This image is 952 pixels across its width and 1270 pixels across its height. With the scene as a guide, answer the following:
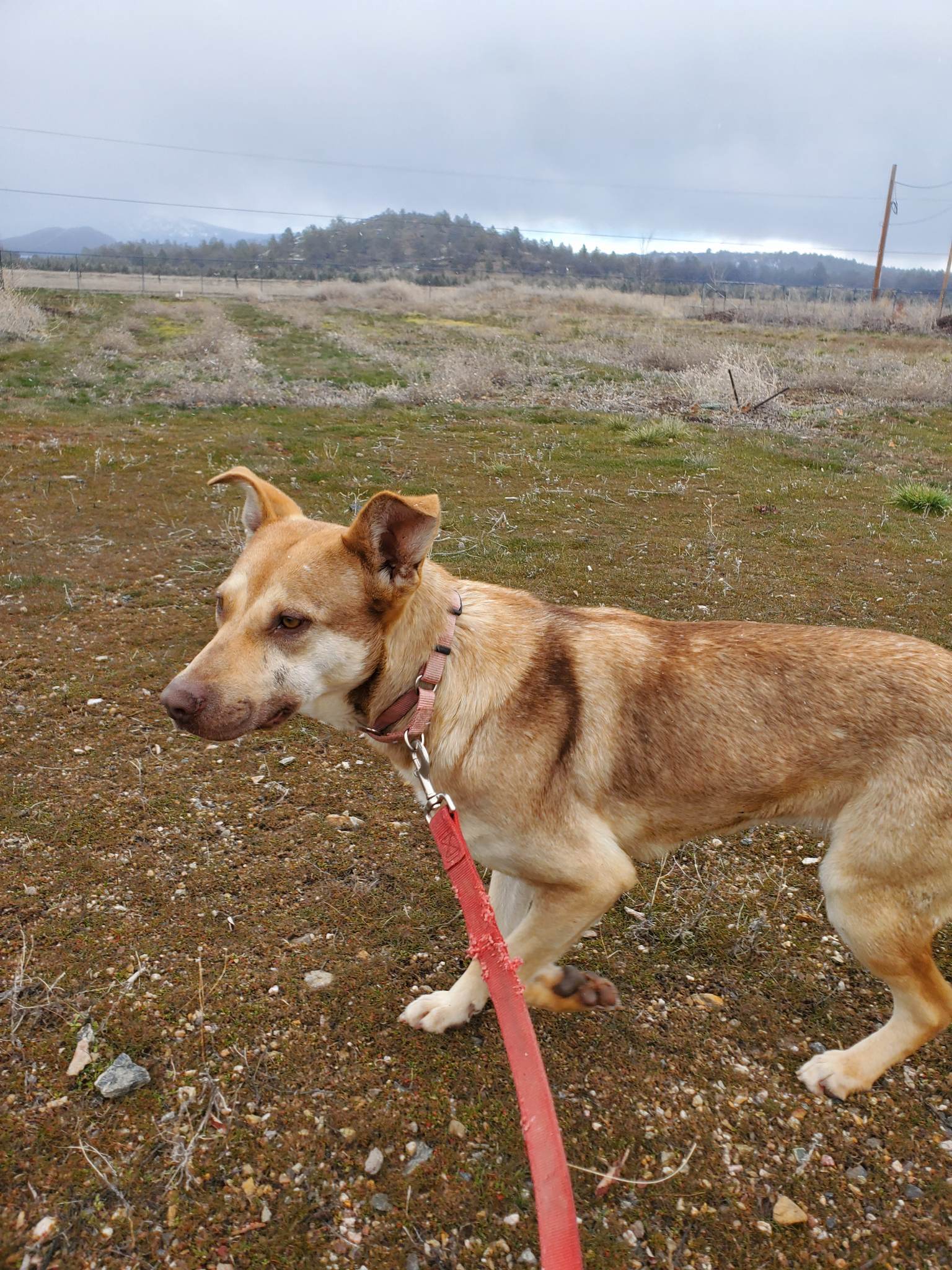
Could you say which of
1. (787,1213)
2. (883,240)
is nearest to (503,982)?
(787,1213)

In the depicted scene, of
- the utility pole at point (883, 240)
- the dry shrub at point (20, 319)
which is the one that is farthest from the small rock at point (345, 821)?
the utility pole at point (883, 240)

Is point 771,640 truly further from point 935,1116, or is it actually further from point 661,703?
point 935,1116

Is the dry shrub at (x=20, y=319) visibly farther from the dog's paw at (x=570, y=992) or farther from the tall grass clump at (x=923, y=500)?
the dog's paw at (x=570, y=992)

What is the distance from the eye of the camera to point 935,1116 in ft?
9.13

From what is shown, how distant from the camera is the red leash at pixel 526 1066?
1847mm

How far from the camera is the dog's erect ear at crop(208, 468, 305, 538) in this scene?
119 inches

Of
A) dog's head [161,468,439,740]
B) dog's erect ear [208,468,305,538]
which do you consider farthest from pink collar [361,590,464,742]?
dog's erect ear [208,468,305,538]

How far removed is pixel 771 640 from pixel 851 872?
2.85 feet

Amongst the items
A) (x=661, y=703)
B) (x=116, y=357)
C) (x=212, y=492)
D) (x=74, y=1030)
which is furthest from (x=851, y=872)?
(x=116, y=357)

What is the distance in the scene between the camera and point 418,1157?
254cm

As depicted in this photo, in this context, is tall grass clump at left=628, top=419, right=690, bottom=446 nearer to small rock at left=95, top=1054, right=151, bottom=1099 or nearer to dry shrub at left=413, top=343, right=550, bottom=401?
dry shrub at left=413, top=343, right=550, bottom=401

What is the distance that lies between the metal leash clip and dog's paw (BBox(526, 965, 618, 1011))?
90 cm

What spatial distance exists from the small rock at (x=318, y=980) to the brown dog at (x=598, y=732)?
0.36 meters

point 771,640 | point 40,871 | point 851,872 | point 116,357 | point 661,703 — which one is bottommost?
point 40,871
